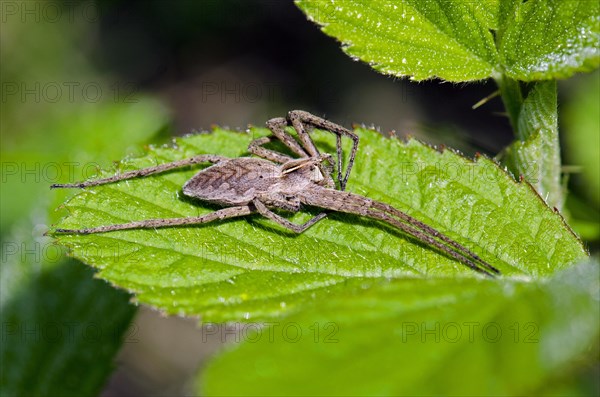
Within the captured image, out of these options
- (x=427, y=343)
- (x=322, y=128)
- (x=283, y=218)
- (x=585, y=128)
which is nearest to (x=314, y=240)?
(x=283, y=218)

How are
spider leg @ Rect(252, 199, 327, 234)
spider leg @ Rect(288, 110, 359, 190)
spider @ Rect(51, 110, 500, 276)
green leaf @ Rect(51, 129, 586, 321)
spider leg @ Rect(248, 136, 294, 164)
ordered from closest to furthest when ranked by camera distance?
green leaf @ Rect(51, 129, 586, 321)
spider @ Rect(51, 110, 500, 276)
spider leg @ Rect(252, 199, 327, 234)
spider leg @ Rect(288, 110, 359, 190)
spider leg @ Rect(248, 136, 294, 164)

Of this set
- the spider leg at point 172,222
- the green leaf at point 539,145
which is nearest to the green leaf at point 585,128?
the green leaf at point 539,145

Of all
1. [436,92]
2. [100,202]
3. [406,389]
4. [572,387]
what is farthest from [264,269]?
[436,92]

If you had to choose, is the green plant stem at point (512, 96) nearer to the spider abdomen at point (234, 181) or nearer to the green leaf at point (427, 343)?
the green leaf at point (427, 343)

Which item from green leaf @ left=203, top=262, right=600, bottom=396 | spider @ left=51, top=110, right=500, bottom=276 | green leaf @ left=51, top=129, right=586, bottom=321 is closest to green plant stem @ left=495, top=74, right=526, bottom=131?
green leaf @ left=51, top=129, right=586, bottom=321

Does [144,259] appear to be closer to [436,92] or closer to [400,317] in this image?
[400,317]

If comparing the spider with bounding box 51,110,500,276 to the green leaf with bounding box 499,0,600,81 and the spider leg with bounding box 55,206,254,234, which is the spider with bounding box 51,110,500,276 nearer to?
the spider leg with bounding box 55,206,254,234
